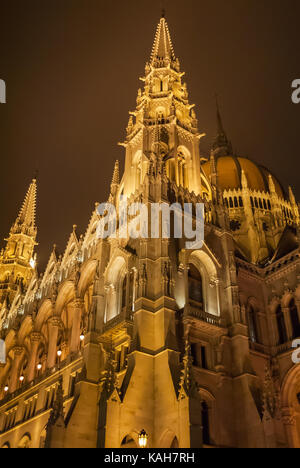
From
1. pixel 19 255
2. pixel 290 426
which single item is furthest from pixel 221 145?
pixel 290 426

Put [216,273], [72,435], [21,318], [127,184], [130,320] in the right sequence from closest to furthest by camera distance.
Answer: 1. [72,435]
2. [130,320]
3. [216,273]
4. [127,184]
5. [21,318]

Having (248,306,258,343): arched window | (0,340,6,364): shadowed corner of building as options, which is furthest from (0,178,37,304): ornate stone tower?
(248,306,258,343): arched window

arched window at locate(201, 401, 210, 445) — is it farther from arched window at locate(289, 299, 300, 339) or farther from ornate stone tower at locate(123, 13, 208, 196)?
ornate stone tower at locate(123, 13, 208, 196)

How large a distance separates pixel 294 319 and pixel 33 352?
73.9 feet

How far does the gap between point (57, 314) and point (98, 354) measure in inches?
387

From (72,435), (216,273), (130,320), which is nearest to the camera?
(72,435)

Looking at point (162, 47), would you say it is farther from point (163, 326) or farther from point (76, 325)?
point (163, 326)

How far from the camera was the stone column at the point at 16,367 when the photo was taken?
42.7 m

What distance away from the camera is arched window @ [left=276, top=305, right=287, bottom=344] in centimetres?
3347

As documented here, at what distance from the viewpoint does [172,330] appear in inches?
1097

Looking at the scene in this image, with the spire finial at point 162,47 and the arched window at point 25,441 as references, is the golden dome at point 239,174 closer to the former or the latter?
the spire finial at point 162,47

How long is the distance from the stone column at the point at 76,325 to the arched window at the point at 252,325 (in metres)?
12.7
